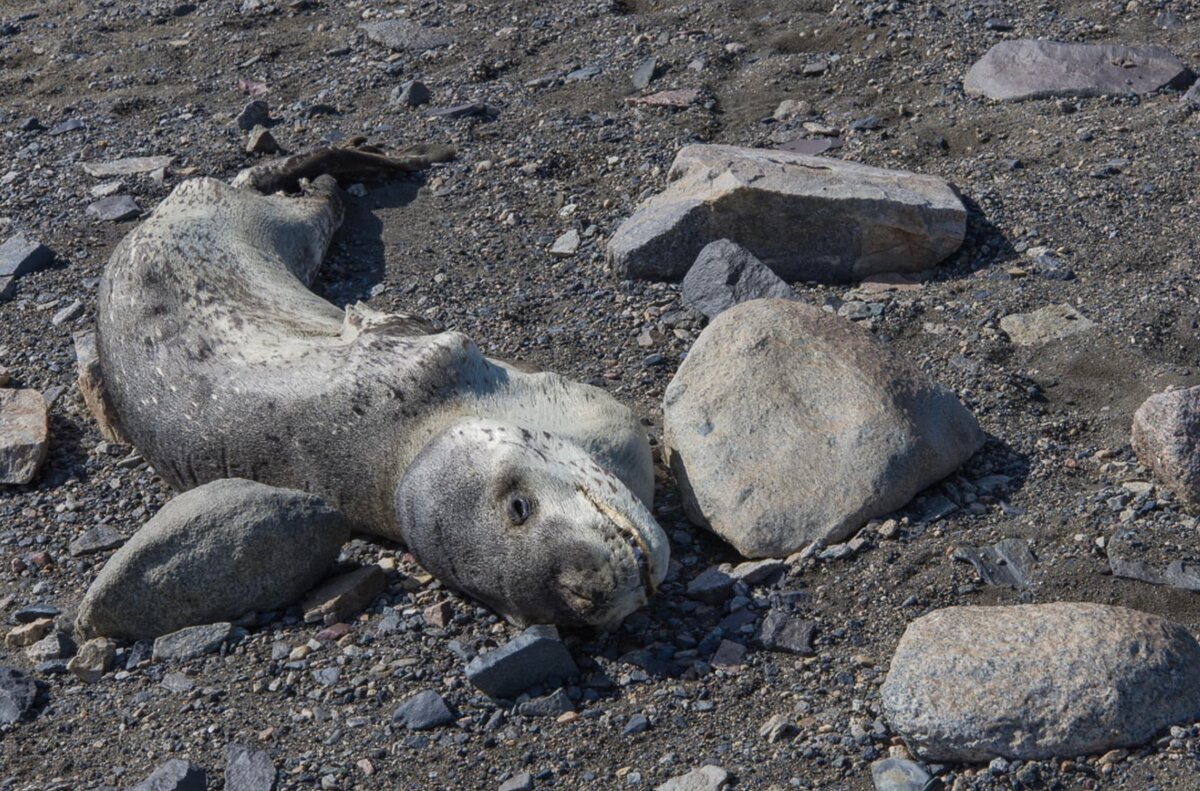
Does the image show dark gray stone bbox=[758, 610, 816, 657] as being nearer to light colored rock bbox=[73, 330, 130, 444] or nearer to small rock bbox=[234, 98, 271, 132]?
light colored rock bbox=[73, 330, 130, 444]

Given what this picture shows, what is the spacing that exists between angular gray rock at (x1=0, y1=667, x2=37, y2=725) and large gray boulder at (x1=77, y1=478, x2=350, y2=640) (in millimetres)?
250

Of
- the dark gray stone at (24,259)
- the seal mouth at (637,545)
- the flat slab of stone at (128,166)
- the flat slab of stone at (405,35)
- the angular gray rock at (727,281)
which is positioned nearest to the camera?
the seal mouth at (637,545)

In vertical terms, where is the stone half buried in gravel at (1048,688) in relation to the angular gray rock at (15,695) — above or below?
below

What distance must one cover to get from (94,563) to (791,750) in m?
2.79

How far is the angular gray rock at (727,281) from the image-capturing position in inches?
231

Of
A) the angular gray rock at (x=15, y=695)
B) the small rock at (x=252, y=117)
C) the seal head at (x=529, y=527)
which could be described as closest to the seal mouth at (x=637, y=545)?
the seal head at (x=529, y=527)

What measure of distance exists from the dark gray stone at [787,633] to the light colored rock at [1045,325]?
5.56 ft

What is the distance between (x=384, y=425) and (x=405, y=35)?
4539 millimetres

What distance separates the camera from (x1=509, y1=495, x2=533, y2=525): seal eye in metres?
4.39

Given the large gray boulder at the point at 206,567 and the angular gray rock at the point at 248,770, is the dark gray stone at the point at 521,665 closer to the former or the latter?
the angular gray rock at the point at 248,770

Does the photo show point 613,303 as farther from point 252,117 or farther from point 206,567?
point 252,117

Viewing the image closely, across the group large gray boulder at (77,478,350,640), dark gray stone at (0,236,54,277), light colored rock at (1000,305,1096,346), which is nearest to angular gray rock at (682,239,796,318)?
light colored rock at (1000,305,1096,346)

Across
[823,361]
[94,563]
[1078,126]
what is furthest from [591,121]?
[94,563]

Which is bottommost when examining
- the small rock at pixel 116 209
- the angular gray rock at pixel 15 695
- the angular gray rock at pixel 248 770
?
the angular gray rock at pixel 248 770
